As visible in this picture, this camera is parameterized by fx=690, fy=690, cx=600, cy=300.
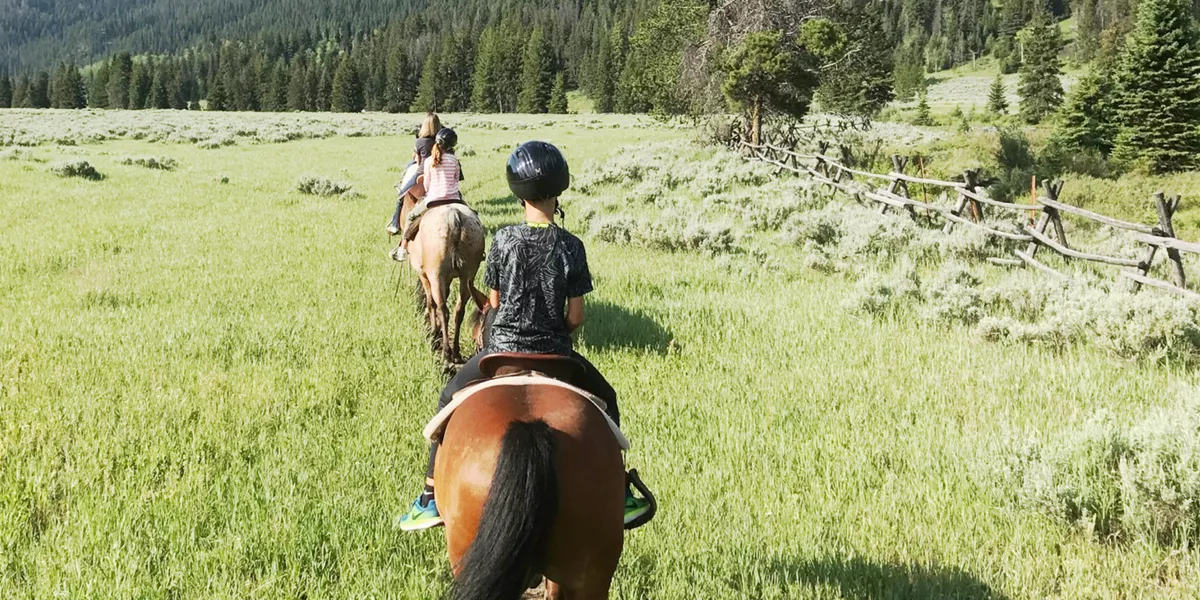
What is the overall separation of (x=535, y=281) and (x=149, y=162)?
86.7 feet

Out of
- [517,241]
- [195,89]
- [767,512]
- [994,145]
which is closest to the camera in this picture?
[517,241]

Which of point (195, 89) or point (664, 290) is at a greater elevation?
point (195, 89)

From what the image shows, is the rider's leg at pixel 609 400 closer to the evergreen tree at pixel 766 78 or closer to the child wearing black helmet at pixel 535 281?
the child wearing black helmet at pixel 535 281

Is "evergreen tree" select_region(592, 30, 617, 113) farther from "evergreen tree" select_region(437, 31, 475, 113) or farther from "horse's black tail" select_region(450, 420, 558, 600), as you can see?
"horse's black tail" select_region(450, 420, 558, 600)

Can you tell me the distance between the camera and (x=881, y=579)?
3.52 metres

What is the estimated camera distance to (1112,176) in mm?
30219

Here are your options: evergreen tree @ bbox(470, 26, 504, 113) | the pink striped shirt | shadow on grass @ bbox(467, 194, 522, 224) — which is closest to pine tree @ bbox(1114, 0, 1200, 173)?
shadow on grass @ bbox(467, 194, 522, 224)

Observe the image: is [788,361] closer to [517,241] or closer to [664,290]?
[664,290]

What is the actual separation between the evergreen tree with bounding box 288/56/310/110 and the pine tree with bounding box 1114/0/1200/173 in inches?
4096

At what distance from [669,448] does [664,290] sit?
198 inches

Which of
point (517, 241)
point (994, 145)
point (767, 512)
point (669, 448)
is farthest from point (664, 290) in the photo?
point (994, 145)

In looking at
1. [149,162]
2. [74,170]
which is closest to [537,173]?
[74,170]

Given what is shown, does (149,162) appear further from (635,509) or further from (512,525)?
(512,525)

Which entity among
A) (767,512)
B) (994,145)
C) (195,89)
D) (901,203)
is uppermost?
(195,89)
